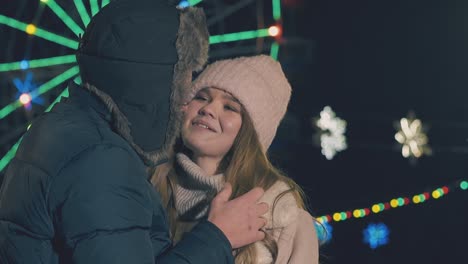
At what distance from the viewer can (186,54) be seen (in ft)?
6.79

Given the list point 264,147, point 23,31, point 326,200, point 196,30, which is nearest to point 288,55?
point 326,200

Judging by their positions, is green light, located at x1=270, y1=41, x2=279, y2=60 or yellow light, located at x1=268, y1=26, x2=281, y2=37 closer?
green light, located at x1=270, y1=41, x2=279, y2=60

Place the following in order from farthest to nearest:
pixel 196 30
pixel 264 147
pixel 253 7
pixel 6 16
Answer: pixel 253 7
pixel 6 16
pixel 264 147
pixel 196 30

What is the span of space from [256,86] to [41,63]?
12.8ft

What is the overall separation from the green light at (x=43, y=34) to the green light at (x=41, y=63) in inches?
4.4

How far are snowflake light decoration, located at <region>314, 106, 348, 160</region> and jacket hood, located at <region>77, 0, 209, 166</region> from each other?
7960mm

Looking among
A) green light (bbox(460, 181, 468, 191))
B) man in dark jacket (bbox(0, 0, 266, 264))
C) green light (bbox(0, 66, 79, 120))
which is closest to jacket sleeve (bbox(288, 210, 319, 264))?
man in dark jacket (bbox(0, 0, 266, 264))

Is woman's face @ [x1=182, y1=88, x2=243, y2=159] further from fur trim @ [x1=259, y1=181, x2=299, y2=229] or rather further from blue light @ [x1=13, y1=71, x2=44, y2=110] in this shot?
blue light @ [x1=13, y1=71, x2=44, y2=110]

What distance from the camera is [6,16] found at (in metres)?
7.06

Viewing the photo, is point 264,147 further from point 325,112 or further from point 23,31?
point 325,112

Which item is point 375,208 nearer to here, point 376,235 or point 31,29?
point 376,235

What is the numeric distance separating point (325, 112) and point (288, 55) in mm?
978

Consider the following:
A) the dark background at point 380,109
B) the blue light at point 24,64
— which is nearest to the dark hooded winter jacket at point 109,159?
the blue light at point 24,64

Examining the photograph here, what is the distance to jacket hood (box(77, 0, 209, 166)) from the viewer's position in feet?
6.32
